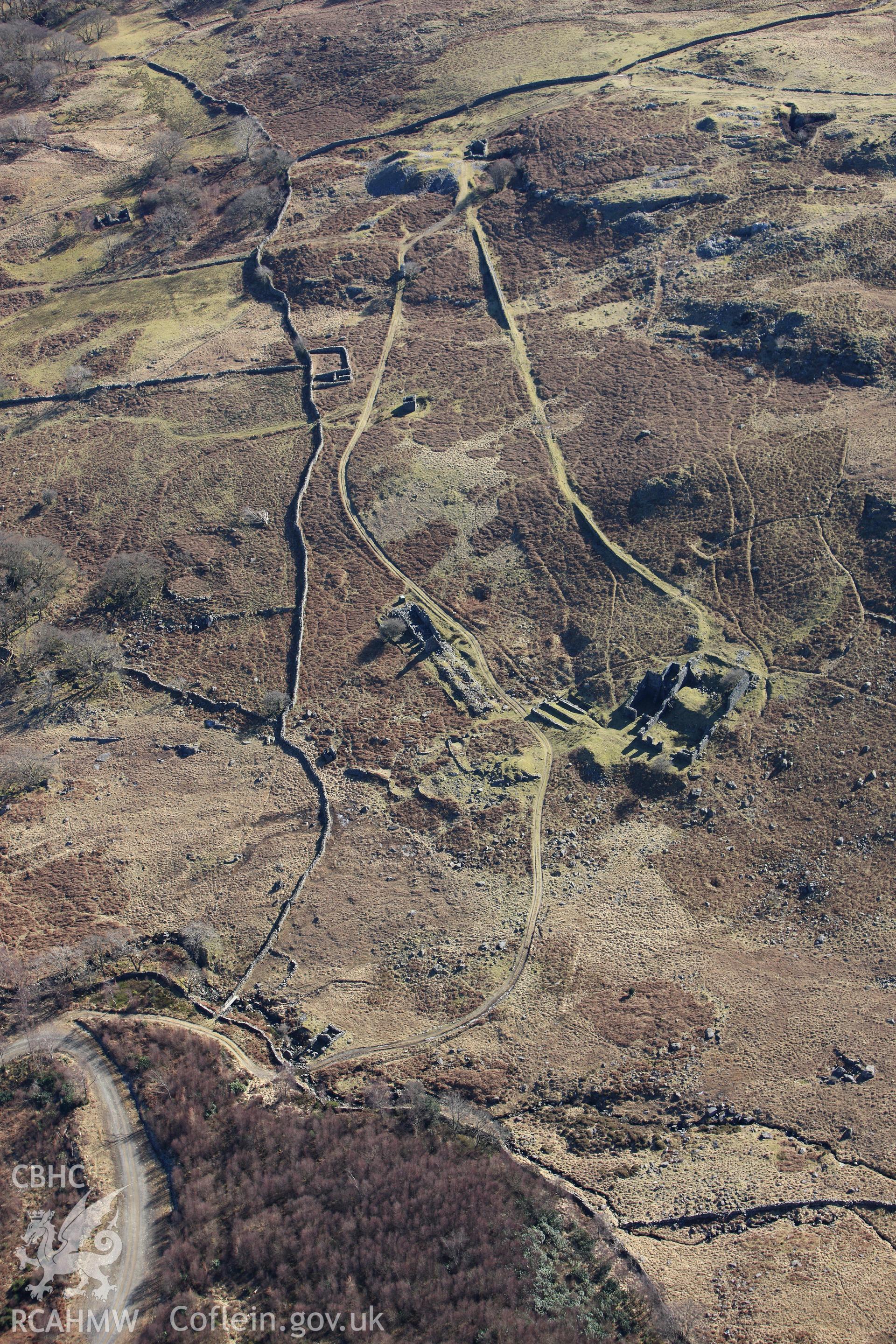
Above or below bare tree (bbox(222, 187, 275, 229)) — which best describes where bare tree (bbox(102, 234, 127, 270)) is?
below

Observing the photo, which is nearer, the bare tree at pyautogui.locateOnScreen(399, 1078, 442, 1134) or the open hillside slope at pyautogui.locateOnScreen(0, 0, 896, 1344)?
the bare tree at pyautogui.locateOnScreen(399, 1078, 442, 1134)

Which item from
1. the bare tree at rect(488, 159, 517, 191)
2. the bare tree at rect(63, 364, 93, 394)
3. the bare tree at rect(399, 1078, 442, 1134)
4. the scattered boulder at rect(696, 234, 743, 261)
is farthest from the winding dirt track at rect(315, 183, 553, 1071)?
the scattered boulder at rect(696, 234, 743, 261)

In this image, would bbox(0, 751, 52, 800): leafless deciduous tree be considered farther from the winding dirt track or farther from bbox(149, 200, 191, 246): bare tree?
bbox(149, 200, 191, 246): bare tree

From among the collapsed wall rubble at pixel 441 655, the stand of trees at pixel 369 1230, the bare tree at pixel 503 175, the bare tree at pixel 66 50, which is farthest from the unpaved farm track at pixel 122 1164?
the bare tree at pixel 66 50

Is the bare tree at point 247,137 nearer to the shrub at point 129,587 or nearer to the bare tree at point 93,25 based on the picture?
the bare tree at point 93,25

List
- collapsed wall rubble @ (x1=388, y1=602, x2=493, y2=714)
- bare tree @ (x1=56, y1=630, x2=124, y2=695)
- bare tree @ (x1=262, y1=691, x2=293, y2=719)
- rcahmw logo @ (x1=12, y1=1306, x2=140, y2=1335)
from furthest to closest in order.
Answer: bare tree @ (x1=56, y1=630, x2=124, y2=695) < collapsed wall rubble @ (x1=388, y1=602, x2=493, y2=714) < bare tree @ (x1=262, y1=691, x2=293, y2=719) < rcahmw logo @ (x1=12, y1=1306, x2=140, y2=1335)

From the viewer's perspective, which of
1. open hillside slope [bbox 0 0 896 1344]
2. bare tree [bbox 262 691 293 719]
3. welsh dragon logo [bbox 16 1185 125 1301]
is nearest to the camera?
welsh dragon logo [bbox 16 1185 125 1301]

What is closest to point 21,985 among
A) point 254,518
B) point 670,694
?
point 254,518
